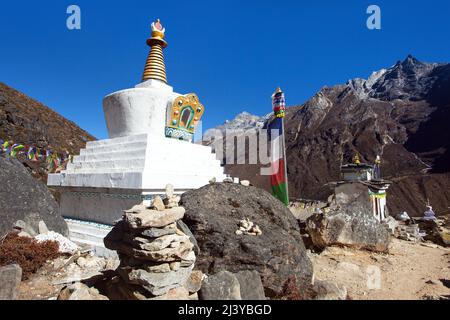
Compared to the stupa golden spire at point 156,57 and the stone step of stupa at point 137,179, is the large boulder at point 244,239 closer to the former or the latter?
the stone step of stupa at point 137,179

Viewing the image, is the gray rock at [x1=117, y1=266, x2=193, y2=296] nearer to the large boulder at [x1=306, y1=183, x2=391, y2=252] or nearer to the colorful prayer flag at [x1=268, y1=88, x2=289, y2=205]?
the large boulder at [x1=306, y1=183, x2=391, y2=252]

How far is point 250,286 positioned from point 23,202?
6409 mm

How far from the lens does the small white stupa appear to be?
708cm

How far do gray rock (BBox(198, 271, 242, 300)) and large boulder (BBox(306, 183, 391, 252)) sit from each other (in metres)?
5.38

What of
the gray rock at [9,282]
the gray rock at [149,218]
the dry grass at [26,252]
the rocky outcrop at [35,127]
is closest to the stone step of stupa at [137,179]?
the dry grass at [26,252]

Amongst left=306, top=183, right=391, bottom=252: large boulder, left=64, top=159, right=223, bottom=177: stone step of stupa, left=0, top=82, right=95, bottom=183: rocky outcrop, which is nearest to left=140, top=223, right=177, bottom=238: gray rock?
left=64, top=159, right=223, bottom=177: stone step of stupa

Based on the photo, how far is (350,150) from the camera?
6419cm

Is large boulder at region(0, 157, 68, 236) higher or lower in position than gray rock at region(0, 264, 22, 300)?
higher

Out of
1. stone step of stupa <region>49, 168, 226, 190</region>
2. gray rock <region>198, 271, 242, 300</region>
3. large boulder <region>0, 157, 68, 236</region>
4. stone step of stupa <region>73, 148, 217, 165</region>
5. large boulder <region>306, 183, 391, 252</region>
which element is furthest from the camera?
large boulder <region>306, 183, 391, 252</region>

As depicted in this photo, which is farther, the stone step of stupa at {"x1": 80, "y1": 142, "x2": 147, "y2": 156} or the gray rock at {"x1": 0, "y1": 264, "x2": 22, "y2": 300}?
the stone step of stupa at {"x1": 80, "y1": 142, "x2": 147, "y2": 156}

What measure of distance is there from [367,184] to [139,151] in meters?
18.9

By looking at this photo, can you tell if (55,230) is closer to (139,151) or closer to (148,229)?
(139,151)

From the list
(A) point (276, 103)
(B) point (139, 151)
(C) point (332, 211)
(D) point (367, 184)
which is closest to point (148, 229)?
(B) point (139, 151)

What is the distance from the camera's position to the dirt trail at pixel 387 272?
18.3ft
